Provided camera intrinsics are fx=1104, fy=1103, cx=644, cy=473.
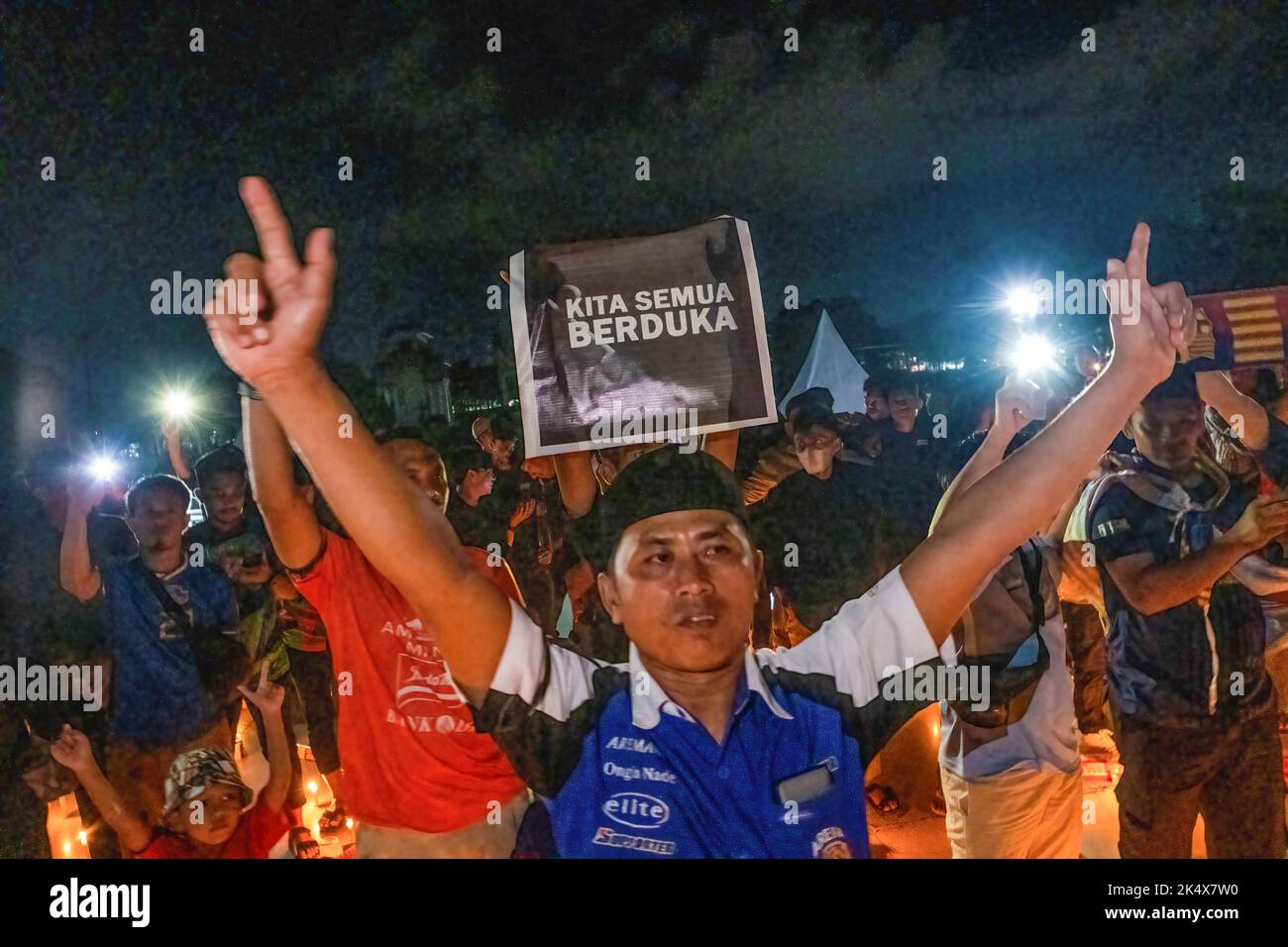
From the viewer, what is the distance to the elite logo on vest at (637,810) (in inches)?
122

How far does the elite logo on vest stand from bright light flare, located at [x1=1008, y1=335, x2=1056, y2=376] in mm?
1644

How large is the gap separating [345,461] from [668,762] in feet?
4.01

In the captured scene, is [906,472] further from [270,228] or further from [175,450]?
[175,450]

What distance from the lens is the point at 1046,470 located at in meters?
3.14

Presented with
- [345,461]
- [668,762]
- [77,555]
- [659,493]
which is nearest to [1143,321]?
[659,493]

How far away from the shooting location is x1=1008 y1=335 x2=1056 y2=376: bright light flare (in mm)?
3240

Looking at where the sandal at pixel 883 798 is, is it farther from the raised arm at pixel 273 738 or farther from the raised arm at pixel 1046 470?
the raised arm at pixel 273 738

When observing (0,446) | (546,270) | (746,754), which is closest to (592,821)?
(746,754)

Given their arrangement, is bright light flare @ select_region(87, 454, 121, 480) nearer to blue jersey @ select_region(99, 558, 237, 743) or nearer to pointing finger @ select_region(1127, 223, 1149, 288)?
blue jersey @ select_region(99, 558, 237, 743)

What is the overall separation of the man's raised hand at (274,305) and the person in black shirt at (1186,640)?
2329 mm

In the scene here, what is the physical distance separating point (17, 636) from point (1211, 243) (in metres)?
3.74

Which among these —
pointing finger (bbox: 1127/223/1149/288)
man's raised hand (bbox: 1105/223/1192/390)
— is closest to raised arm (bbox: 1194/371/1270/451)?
man's raised hand (bbox: 1105/223/1192/390)

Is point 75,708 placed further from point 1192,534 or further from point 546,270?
point 1192,534

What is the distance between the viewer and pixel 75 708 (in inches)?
130
